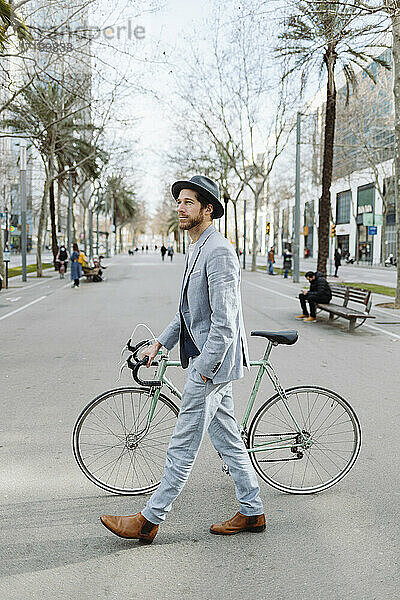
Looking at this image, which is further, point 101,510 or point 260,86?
point 260,86

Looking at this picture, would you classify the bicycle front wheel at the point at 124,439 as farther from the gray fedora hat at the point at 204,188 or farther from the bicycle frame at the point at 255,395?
the gray fedora hat at the point at 204,188

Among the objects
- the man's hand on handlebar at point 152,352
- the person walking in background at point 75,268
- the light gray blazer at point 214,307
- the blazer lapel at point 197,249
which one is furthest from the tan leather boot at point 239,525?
the person walking in background at point 75,268

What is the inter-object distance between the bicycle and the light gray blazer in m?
0.55

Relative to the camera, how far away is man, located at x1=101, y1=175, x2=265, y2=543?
11.4 ft

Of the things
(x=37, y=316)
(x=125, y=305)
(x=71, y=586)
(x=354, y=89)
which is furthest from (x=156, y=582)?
(x=354, y=89)

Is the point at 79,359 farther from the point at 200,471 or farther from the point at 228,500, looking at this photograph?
the point at 228,500

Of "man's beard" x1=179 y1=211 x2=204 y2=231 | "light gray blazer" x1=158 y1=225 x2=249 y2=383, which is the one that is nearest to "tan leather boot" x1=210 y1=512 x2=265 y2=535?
"light gray blazer" x1=158 y1=225 x2=249 y2=383

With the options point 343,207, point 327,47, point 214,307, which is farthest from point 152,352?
point 343,207

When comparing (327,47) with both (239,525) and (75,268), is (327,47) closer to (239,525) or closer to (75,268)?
(75,268)

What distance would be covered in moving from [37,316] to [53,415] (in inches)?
383

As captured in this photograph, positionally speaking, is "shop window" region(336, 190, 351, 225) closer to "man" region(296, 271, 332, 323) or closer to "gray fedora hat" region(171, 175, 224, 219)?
"man" region(296, 271, 332, 323)

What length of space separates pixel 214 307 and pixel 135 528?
123 centimetres

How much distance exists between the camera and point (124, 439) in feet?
14.6

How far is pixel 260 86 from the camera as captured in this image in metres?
35.9
